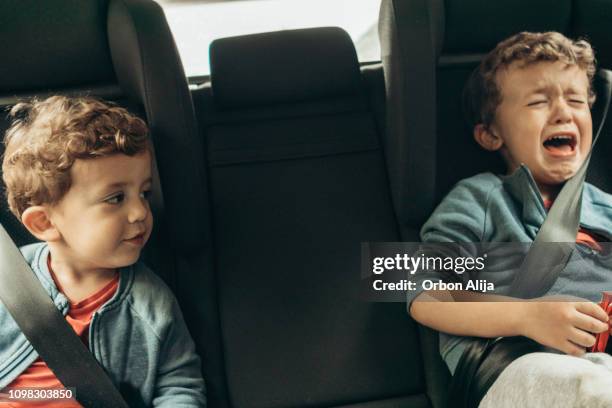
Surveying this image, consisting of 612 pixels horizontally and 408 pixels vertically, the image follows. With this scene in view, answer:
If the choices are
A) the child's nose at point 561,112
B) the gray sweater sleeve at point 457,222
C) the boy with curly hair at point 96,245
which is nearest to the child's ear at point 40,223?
the boy with curly hair at point 96,245

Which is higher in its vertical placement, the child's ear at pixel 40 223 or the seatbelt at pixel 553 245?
the child's ear at pixel 40 223

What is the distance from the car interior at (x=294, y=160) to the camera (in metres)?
1.17

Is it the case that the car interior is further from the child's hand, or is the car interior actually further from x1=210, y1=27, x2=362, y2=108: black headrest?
the child's hand

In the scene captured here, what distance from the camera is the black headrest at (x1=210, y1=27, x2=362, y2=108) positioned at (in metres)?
1.41

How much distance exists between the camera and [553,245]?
3.76 ft

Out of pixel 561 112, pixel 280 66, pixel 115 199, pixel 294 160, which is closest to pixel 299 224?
pixel 294 160

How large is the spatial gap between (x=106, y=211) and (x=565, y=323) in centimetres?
71

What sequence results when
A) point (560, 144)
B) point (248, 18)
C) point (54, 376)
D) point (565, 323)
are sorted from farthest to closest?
point (248, 18) < point (560, 144) < point (54, 376) < point (565, 323)

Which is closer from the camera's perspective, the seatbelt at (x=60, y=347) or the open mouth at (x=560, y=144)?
the seatbelt at (x=60, y=347)

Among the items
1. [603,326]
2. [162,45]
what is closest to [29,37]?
[162,45]

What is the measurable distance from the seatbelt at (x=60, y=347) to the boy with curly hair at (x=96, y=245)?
→ 2cm

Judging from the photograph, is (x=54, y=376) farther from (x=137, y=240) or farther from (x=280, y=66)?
(x=280, y=66)

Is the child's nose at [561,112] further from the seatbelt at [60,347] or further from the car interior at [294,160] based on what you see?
the seatbelt at [60,347]

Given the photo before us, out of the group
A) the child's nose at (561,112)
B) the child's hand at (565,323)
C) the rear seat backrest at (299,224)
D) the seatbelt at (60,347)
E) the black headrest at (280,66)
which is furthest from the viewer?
the black headrest at (280,66)
